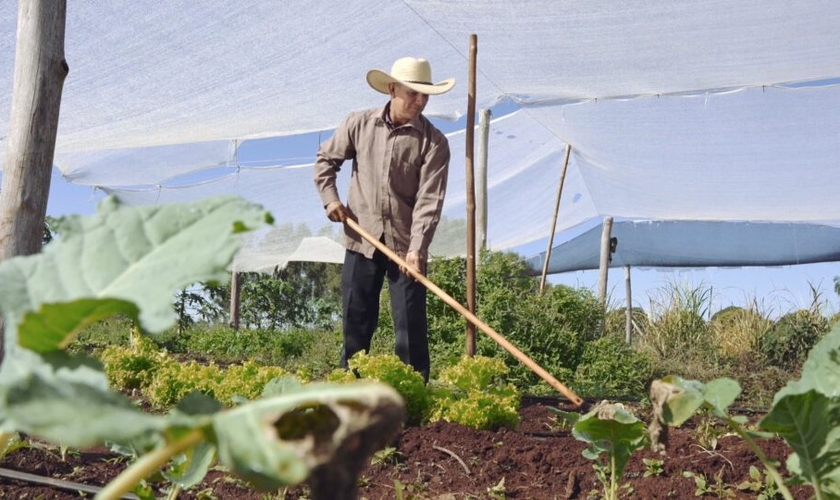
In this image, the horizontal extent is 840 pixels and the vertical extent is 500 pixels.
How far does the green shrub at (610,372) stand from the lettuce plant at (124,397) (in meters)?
4.76

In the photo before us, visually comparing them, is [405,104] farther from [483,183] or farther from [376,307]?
[483,183]

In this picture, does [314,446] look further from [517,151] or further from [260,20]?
[517,151]

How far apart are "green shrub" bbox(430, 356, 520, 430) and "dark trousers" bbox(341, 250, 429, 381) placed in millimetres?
419

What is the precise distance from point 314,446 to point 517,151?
8.52 metres

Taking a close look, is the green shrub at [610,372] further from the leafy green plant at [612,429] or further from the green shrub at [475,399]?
the leafy green plant at [612,429]

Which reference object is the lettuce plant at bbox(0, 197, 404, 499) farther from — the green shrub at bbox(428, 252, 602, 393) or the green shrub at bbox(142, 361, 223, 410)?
the green shrub at bbox(428, 252, 602, 393)

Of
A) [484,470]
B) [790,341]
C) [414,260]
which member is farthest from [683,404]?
[790,341]

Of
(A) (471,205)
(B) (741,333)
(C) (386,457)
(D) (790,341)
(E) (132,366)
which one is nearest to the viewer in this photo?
(C) (386,457)

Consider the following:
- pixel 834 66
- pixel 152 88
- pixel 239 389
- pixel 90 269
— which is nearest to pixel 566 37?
pixel 834 66

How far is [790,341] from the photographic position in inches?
332

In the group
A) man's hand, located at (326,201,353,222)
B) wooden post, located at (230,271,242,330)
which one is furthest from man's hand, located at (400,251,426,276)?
wooden post, located at (230,271,242,330)

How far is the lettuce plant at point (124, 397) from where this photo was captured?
0.46m

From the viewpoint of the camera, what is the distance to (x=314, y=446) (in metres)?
0.46

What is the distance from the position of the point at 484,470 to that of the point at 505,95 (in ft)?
16.5
